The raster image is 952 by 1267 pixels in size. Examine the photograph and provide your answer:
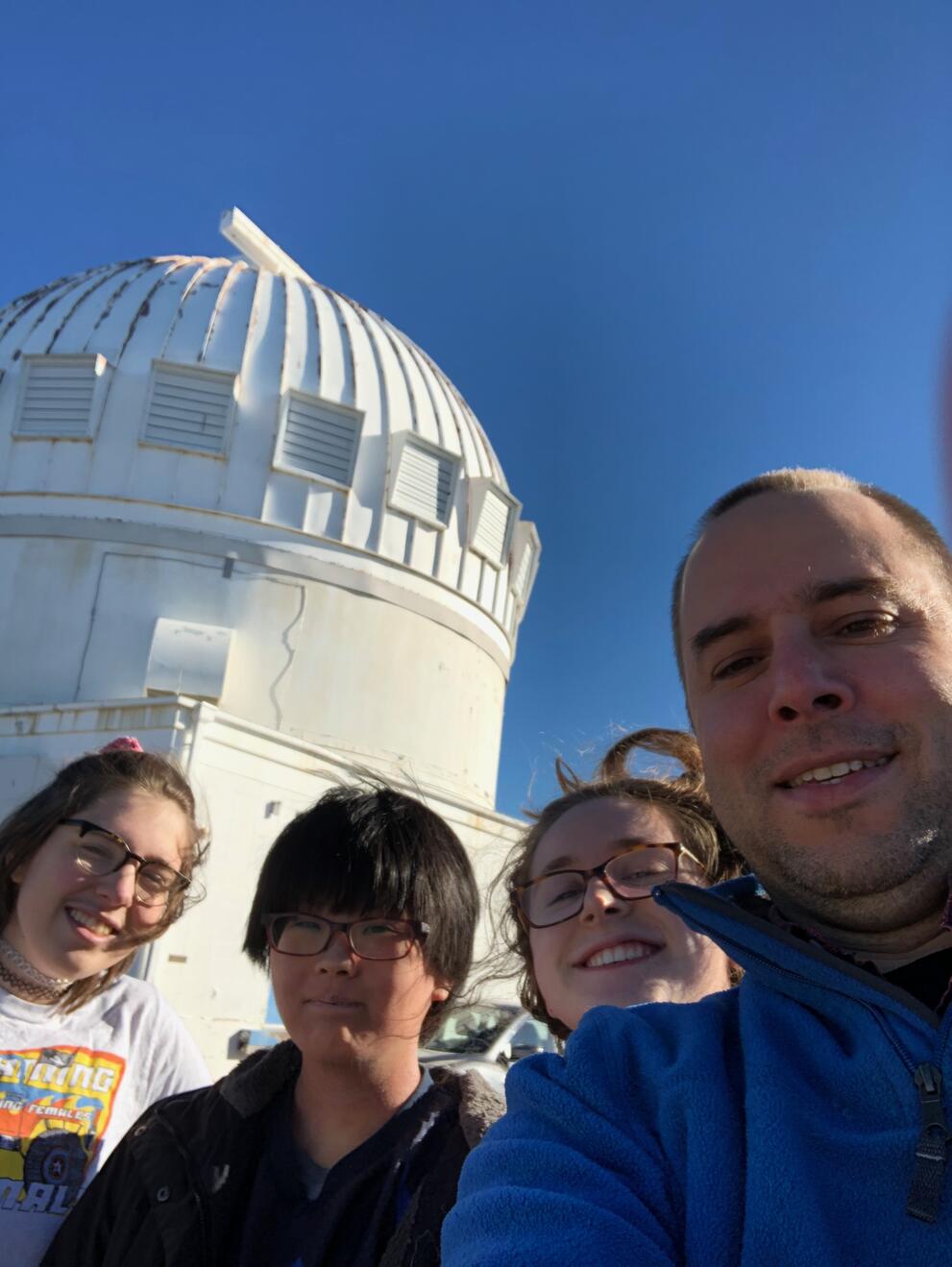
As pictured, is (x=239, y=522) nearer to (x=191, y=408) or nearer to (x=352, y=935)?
(x=191, y=408)

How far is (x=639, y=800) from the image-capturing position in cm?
214

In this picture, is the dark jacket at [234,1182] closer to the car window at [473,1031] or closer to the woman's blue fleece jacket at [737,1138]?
the woman's blue fleece jacket at [737,1138]

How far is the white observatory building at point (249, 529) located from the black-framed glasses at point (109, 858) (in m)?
8.03

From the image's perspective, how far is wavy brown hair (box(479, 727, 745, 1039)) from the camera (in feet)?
7.06

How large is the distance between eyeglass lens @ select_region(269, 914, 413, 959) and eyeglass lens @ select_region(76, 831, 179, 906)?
565 millimetres

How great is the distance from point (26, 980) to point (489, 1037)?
4756 mm

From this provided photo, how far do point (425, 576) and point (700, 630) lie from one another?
12.8m


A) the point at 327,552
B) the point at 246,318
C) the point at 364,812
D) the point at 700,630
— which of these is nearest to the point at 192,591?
the point at 327,552

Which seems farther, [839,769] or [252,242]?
[252,242]

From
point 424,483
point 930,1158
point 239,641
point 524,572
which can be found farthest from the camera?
point 524,572

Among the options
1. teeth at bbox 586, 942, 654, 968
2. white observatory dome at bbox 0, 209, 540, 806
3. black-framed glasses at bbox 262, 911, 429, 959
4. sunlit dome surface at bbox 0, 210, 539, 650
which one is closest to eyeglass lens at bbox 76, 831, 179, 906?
black-framed glasses at bbox 262, 911, 429, 959

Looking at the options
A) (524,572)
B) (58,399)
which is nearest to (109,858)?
(58,399)

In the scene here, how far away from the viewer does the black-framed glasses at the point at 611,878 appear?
77.7 inches

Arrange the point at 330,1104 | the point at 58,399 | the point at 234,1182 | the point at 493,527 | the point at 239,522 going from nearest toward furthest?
1. the point at 234,1182
2. the point at 330,1104
3. the point at 239,522
4. the point at 58,399
5. the point at 493,527
